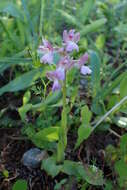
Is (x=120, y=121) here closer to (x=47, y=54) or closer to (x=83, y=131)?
(x=83, y=131)

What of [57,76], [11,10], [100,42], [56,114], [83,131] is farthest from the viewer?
[100,42]

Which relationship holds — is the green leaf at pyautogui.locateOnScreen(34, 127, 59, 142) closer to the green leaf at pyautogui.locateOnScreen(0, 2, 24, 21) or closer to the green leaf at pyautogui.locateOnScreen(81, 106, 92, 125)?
the green leaf at pyautogui.locateOnScreen(81, 106, 92, 125)

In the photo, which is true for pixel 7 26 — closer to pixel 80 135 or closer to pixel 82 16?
pixel 82 16

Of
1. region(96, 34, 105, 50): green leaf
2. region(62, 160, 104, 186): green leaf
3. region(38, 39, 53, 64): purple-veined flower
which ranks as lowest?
region(62, 160, 104, 186): green leaf

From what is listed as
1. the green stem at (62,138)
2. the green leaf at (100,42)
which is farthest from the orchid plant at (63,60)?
the green leaf at (100,42)

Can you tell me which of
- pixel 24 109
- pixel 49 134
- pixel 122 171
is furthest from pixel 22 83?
pixel 122 171

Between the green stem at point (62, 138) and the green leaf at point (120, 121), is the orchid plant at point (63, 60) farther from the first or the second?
the green leaf at point (120, 121)

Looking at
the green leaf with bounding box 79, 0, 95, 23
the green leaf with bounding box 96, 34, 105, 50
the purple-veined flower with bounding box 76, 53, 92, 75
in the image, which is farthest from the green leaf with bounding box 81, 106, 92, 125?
the green leaf with bounding box 79, 0, 95, 23

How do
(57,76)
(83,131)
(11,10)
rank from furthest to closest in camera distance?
(11,10)
(83,131)
(57,76)
